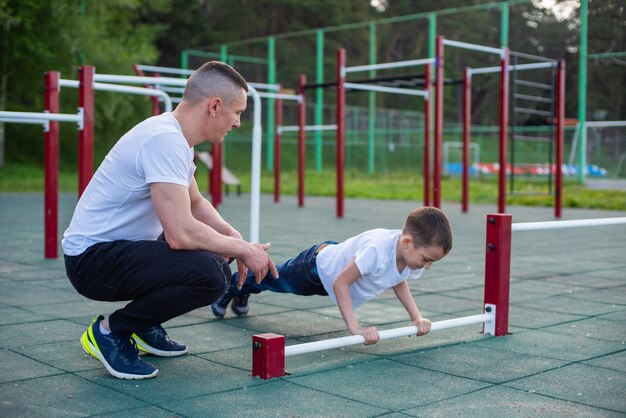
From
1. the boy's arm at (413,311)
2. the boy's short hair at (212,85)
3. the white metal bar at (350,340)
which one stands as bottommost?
the white metal bar at (350,340)

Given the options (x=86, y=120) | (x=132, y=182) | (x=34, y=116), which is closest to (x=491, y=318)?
(x=132, y=182)

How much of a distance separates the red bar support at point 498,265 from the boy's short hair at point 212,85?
1152mm

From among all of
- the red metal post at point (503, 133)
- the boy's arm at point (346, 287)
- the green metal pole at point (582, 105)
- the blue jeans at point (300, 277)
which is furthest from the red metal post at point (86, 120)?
the green metal pole at point (582, 105)

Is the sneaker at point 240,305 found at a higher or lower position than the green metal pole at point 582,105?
lower

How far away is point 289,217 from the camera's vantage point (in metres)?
9.16

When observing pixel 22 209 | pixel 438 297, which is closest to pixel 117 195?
pixel 438 297

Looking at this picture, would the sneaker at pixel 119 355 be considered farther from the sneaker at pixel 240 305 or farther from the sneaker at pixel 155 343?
the sneaker at pixel 240 305

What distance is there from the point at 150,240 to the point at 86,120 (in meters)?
2.63

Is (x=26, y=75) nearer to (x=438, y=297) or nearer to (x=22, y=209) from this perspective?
(x=22, y=209)

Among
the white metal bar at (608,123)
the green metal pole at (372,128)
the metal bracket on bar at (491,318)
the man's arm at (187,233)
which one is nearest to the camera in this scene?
the man's arm at (187,233)

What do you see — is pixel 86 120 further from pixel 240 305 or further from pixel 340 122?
pixel 340 122

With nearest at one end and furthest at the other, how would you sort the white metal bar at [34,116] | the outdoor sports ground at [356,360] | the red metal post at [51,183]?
1. the outdoor sports ground at [356,360]
2. the white metal bar at [34,116]
3. the red metal post at [51,183]

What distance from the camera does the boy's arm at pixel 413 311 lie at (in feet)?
9.11

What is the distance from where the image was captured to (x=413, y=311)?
112 inches
